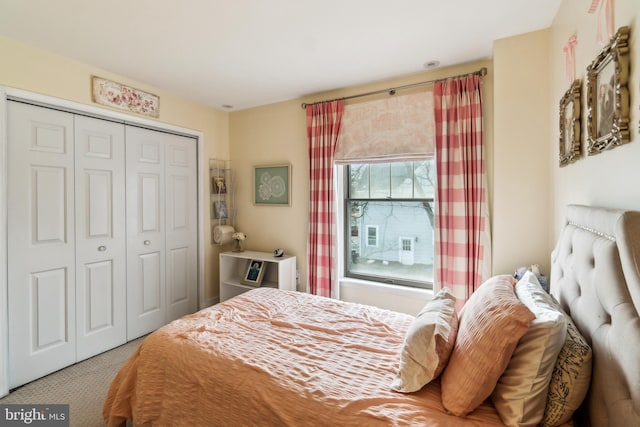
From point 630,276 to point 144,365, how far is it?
2.03m

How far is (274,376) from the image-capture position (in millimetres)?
1332

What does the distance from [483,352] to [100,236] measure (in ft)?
9.93

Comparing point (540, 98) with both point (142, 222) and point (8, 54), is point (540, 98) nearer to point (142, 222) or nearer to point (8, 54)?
point (142, 222)

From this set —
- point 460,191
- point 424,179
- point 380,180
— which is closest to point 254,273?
point 380,180

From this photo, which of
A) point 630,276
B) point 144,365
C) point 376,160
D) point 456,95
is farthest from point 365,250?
point 630,276

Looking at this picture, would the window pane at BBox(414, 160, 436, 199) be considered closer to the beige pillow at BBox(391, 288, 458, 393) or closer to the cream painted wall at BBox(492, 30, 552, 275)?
the cream painted wall at BBox(492, 30, 552, 275)

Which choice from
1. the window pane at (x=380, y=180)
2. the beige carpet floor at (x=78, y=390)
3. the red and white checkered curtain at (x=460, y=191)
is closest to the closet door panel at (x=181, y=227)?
the beige carpet floor at (x=78, y=390)

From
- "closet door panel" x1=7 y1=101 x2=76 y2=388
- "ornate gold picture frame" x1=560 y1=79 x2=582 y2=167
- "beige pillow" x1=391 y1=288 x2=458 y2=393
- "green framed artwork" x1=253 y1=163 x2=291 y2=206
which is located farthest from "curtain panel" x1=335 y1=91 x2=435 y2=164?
"closet door panel" x1=7 y1=101 x2=76 y2=388

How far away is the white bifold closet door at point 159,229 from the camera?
2918 mm

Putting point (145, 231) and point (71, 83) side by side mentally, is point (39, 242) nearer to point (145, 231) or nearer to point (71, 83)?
point (145, 231)

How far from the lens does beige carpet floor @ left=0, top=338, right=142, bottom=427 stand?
1.96 meters

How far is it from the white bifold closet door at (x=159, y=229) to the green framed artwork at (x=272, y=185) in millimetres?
722

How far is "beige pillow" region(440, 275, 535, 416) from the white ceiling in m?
1.72

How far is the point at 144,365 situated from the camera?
5.24ft
